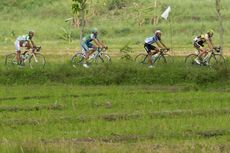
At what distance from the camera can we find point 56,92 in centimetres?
2052

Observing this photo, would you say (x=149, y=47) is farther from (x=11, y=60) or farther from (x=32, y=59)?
(x=11, y=60)

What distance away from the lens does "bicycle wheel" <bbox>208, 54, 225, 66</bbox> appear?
77.2ft

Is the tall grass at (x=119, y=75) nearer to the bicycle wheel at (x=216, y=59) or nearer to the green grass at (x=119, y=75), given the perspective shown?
the green grass at (x=119, y=75)

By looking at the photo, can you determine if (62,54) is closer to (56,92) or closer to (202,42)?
(202,42)

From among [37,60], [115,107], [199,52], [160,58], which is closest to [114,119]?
[115,107]

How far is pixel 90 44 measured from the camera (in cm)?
2520

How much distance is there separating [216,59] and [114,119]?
9.88 meters

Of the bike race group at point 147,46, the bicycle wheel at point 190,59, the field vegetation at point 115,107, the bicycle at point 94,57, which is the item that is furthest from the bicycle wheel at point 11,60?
the bicycle wheel at point 190,59

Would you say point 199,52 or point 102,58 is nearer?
point 199,52

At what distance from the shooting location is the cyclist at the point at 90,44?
24.8 m

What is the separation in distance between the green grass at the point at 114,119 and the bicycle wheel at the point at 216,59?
237cm

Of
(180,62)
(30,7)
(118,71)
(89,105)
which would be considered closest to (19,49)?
(118,71)

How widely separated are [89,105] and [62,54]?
46.8ft

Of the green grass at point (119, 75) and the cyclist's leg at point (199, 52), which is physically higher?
the cyclist's leg at point (199, 52)
